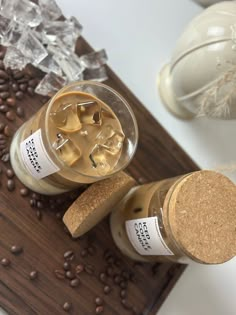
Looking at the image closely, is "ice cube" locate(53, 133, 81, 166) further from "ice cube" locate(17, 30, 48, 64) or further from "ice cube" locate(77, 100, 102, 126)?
"ice cube" locate(17, 30, 48, 64)

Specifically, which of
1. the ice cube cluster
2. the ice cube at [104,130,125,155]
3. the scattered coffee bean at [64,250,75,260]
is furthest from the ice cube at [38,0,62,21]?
the scattered coffee bean at [64,250,75,260]

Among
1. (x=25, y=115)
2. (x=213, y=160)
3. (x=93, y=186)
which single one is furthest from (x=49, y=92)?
(x=213, y=160)

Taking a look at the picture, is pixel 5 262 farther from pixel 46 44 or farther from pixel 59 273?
pixel 46 44

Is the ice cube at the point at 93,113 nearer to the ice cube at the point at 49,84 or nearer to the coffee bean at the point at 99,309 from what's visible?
the ice cube at the point at 49,84

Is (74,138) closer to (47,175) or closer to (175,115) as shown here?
(47,175)

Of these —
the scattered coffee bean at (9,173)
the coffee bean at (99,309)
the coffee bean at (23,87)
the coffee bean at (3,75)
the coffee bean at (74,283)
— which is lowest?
the coffee bean at (99,309)

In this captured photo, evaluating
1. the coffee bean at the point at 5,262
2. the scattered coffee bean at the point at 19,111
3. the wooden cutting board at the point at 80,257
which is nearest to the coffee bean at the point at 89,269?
the wooden cutting board at the point at 80,257
